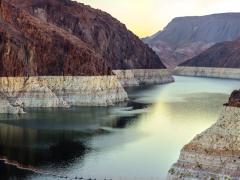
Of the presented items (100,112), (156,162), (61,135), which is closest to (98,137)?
(61,135)

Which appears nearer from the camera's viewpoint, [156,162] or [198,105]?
[156,162]

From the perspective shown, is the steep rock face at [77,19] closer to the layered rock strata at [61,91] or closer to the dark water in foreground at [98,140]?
the layered rock strata at [61,91]

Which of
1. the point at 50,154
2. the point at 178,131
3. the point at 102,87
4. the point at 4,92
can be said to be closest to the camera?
the point at 50,154

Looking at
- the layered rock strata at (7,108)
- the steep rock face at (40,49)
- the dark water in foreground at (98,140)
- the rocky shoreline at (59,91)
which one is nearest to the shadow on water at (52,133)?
the dark water in foreground at (98,140)

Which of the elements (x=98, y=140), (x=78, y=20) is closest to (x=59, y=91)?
(x=98, y=140)

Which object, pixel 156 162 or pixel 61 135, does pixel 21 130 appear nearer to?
pixel 61 135

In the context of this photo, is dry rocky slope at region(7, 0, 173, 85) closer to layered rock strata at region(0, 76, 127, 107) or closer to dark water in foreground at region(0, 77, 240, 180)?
layered rock strata at region(0, 76, 127, 107)

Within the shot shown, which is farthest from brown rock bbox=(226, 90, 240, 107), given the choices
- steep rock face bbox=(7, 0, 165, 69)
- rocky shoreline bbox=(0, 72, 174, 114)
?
steep rock face bbox=(7, 0, 165, 69)
